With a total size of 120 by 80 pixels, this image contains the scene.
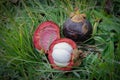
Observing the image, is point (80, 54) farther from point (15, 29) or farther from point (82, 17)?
point (15, 29)

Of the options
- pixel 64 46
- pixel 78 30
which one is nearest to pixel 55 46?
pixel 64 46

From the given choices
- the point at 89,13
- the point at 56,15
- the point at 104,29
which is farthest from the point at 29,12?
the point at 104,29

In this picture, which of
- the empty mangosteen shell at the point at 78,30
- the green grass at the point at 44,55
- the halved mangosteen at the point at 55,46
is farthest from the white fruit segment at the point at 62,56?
the empty mangosteen shell at the point at 78,30

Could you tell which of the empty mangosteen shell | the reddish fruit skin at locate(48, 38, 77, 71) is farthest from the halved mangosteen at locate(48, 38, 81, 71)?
the empty mangosteen shell

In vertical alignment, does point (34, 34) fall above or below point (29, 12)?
below

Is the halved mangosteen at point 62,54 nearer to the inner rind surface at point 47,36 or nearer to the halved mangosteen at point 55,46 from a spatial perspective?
the halved mangosteen at point 55,46

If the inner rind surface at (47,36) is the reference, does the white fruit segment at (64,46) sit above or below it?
below
